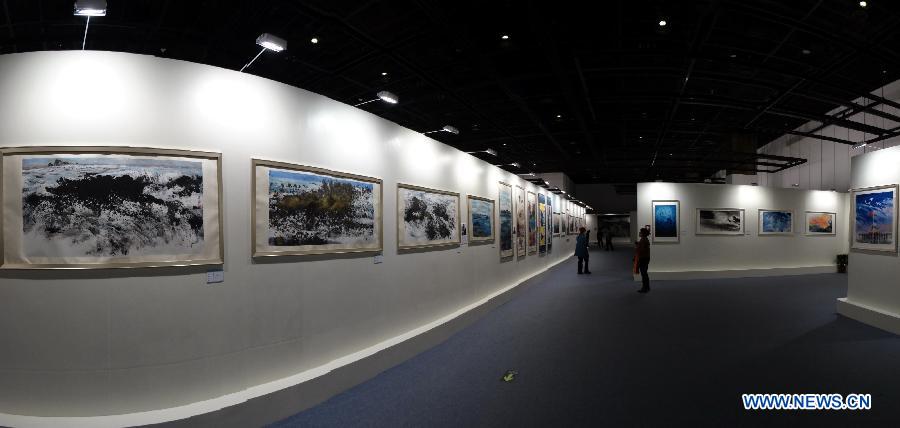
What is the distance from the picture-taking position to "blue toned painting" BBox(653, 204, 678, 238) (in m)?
12.4

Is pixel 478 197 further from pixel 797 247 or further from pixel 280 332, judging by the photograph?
pixel 797 247

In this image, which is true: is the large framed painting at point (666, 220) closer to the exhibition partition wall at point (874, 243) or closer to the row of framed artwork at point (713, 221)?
the row of framed artwork at point (713, 221)

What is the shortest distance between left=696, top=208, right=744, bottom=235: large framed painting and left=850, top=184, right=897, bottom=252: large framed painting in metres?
5.56

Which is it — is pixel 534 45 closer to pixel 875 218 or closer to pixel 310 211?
pixel 310 211

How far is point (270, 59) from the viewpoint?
29.3 ft

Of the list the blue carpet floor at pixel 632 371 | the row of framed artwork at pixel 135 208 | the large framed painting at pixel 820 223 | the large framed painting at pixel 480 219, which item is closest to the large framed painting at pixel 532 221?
the large framed painting at pixel 480 219

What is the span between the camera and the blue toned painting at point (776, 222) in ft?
42.5

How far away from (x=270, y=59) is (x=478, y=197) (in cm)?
669

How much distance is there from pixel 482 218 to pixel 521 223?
2939mm

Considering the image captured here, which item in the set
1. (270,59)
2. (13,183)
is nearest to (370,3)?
(270,59)

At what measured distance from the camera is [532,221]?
36.4 ft

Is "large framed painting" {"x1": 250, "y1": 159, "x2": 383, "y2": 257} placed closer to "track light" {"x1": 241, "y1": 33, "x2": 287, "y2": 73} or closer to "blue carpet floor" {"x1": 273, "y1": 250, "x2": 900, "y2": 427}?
"blue carpet floor" {"x1": 273, "y1": 250, "x2": 900, "y2": 427}

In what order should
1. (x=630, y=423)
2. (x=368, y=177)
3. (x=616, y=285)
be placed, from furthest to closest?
(x=616, y=285)
(x=368, y=177)
(x=630, y=423)

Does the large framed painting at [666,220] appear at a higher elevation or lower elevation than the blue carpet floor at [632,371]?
higher
